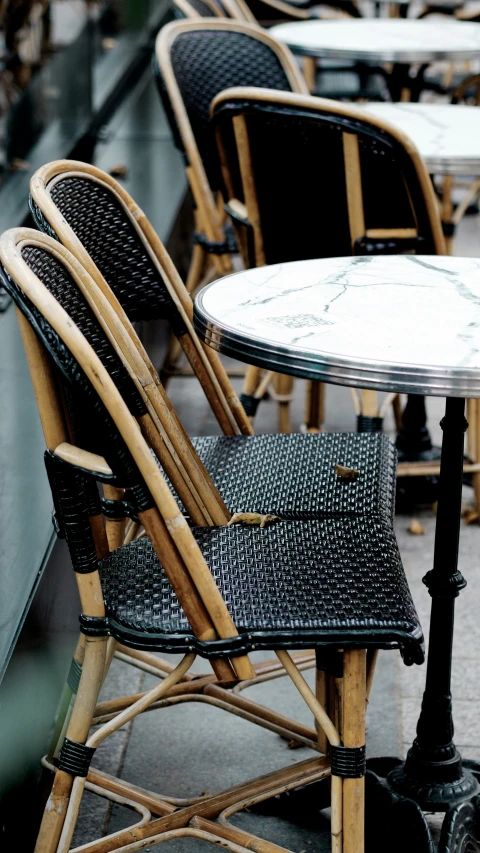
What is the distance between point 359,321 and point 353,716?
0.57m

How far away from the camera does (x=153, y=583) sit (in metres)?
1.79

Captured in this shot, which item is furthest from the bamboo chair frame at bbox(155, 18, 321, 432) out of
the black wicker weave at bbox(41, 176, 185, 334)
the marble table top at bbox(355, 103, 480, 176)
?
the black wicker weave at bbox(41, 176, 185, 334)

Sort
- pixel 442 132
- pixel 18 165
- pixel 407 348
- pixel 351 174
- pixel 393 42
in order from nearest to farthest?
pixel 407 348
pixel 351 174
pixel 442 132
pixel 18 165
pixel 393 42

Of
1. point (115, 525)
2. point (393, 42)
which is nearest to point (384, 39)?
point (393, 42)

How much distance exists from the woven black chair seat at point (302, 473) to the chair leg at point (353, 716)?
0.39 m

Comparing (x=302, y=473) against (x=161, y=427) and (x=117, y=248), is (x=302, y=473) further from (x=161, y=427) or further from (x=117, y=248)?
(x=117, y=248)

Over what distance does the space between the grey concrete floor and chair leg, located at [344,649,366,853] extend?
16.3 inches

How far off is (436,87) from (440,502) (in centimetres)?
435

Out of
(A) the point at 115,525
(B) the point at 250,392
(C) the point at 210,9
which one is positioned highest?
(C) the point at 210,9

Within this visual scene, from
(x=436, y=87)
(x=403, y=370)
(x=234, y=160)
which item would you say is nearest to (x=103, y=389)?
(x=403, y=370)

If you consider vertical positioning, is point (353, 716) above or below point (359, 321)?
below

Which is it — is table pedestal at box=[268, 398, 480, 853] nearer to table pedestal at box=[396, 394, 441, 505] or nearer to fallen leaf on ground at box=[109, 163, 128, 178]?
table pedestal at box=[396, 394, 441, 505]

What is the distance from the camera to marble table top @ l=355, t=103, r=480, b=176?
123 inches

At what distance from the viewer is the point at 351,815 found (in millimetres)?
1728
